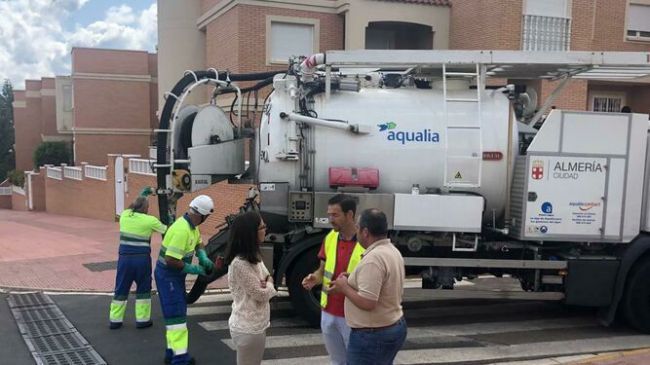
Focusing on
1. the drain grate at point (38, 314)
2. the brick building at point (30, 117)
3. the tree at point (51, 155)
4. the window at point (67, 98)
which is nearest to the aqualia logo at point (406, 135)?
the drain grate at point (38, 314)

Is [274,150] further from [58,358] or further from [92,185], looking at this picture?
[92,185]

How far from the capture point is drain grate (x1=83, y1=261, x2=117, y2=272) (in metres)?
11.0

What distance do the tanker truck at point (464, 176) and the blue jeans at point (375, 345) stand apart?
2.95 metres

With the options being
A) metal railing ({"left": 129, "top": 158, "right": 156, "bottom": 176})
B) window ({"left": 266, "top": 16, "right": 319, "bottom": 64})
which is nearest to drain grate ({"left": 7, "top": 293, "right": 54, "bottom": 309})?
window ({"left": 266, "top": 16, "right": 319, "bottom": 64})

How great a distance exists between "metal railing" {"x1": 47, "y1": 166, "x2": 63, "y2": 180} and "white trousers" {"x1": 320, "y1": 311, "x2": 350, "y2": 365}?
27960 mm

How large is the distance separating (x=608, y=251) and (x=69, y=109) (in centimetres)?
4648

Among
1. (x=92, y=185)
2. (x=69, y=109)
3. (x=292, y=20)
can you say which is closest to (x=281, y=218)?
(x=292, y=20)

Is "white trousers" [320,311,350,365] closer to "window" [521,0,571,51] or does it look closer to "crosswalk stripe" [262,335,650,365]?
"crosswalk stripe" [262,335,650,365]

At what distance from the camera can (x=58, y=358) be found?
18.8ft

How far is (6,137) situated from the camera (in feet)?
219

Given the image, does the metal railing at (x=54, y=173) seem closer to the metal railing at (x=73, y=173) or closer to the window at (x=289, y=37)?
the metal railing at (x=73, y=173)

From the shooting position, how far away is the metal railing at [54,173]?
29.0 m

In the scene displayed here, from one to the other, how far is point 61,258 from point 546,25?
47.1 ft

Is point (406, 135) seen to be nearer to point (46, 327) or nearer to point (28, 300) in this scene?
point (46, 327)
